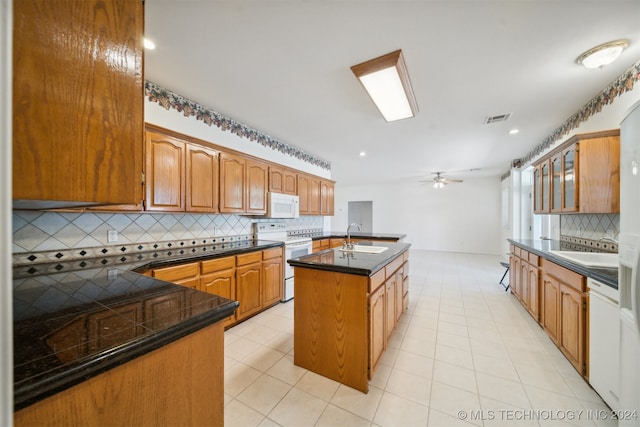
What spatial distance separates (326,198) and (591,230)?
383 cm

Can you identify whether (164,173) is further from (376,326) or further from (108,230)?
(376,326)

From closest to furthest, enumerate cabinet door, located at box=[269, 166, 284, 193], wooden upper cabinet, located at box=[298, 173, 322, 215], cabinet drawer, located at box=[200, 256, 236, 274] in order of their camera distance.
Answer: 1. cabinet drawer, located at box=[200, 256, 236, 274]
2. cabinet door, located at box=[269, 166, 284, 193]
3. wooden upper cabinet, located at box=[298, 173, 322, 215]

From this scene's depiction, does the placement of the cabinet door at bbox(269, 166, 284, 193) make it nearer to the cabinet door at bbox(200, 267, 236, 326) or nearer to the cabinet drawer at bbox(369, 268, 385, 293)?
the cabinet door at bbox(200, 267, 236, 326)

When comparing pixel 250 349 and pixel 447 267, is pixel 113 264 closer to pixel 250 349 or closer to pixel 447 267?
pixel 250 349

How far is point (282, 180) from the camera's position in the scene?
3.70m

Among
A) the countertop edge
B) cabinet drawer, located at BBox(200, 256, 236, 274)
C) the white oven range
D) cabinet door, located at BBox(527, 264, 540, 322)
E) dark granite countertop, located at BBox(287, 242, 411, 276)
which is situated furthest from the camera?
the white oven range

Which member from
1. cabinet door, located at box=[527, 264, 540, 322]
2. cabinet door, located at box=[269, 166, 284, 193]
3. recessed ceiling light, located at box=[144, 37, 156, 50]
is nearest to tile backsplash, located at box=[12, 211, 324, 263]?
cabinet door, located at box=[269, 166, 284, 193]

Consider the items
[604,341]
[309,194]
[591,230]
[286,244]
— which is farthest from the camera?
[309,194]

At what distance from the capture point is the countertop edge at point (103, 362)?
500 mm

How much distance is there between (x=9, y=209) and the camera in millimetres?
325

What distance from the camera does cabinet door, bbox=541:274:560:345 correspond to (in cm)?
209

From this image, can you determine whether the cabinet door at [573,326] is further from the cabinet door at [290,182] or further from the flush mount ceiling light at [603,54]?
the cabinet door at [290,182]

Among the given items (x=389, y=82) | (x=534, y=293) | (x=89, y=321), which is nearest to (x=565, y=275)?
(x=534, y=293)

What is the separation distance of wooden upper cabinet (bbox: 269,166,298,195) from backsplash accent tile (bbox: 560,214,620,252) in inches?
141
